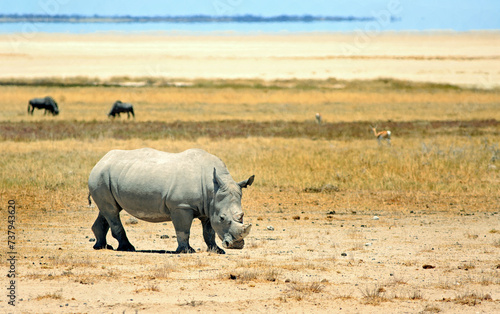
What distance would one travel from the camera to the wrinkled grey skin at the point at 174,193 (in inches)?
413

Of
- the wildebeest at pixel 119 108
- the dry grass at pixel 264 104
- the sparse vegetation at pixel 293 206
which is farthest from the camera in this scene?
the dry grass at pixel 264 104

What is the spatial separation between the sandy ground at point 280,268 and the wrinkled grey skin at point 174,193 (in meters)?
0.43

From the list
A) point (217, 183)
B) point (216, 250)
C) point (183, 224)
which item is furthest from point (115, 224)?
point (217, 183)

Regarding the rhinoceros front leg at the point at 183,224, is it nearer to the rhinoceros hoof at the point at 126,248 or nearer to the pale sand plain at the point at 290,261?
the pale sand plain at the point at 290,261

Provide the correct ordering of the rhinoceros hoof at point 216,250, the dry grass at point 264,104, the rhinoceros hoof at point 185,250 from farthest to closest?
1. the dry grass at point 264,104
2. the rhinoceros hoof at point 216,250
3. the rhinoceros hoof at point 185,250

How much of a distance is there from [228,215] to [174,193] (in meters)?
0.96

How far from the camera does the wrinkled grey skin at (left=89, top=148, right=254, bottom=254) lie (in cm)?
1048

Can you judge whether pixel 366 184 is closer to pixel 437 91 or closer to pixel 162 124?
pixel 162 124

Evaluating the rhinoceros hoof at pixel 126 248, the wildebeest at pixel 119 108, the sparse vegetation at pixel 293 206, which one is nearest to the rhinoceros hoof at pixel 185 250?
the sparse vegetation at pixel 293 206

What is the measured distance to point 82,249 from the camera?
11.2m

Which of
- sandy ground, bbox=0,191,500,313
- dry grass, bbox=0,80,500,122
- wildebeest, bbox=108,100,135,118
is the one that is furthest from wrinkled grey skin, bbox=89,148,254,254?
wildebeest, bbox=108,100,135,118

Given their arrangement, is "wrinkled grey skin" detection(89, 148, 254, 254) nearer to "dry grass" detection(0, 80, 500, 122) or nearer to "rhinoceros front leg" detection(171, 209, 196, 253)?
"rhinoceros front leg" detection(171, 209, 196, 253)

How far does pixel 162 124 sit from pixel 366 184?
18.9 metres

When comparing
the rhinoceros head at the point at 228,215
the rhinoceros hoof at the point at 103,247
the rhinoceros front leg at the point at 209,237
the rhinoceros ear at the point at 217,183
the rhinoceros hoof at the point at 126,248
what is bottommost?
the rhinoceros hoof at the point at 103,247
